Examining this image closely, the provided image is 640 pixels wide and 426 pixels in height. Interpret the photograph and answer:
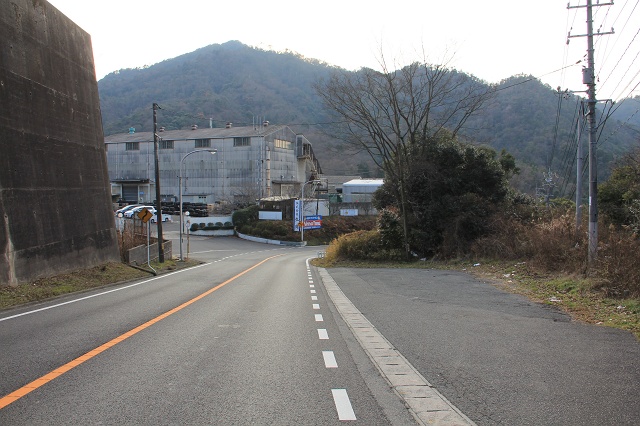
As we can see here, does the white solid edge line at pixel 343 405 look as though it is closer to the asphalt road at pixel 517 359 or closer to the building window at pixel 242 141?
the asphalt road at pixel 517 359

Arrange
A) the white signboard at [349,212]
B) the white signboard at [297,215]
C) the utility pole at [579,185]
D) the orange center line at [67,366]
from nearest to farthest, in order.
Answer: the orange center line at [67,366]
the utility pole at [579,185]
the white signboard at [297,215]
the white signboard at [349,212]

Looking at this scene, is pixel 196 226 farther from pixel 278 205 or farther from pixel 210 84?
pixel 210 84

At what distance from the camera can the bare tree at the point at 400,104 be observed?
30.4 meters

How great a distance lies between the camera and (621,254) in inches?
488

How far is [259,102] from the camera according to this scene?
127938mm

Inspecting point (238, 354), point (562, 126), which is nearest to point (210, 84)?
point (562, 126)

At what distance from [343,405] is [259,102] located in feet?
418

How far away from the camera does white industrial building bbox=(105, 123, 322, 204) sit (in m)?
81.6

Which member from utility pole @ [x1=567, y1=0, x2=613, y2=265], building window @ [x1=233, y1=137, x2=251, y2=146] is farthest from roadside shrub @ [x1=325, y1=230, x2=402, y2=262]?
building window @ [x1=233, y1=137, x2=251, y2=146]

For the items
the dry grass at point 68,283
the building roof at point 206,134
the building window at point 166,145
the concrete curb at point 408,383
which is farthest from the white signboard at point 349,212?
the concrete curb at point 408,383

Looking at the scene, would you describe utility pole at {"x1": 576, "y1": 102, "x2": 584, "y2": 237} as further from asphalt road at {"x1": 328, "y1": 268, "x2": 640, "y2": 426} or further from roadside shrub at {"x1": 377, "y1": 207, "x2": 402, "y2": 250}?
roadside shrub at {"x1": 377, "y1": 207, "x2": 402, "y2": 250}

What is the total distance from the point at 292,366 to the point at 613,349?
444 cm

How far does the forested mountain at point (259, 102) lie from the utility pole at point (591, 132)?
146 ft

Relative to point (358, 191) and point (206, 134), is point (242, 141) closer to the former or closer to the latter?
point (206, 134)
